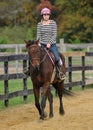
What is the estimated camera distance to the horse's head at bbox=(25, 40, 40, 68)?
10.3 meters

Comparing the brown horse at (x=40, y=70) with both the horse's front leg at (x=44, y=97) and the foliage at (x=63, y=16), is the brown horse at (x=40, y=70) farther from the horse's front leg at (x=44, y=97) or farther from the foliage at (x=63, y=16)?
the foliage at (x=63, y=16)

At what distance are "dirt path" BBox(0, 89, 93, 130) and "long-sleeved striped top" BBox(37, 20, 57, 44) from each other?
1.81 metres

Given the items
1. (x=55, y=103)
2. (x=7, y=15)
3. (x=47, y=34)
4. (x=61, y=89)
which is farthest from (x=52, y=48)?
(x=7, y=15)

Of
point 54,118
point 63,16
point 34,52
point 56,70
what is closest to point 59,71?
point 56,70

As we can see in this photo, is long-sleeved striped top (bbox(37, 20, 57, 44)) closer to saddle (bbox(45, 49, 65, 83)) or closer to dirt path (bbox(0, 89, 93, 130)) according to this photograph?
saddle (bbox(45, 49, 65, 83))

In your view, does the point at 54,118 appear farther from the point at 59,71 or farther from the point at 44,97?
the point at 59,71

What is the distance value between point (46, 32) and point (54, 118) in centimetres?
199

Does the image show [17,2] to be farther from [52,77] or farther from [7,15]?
[52,77]

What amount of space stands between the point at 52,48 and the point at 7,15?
44549 millimetres

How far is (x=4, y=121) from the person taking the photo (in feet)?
35.5

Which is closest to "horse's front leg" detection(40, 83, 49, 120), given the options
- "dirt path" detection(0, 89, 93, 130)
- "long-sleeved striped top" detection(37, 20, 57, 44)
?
"dirt path" detection(0, 89, 93, 130)

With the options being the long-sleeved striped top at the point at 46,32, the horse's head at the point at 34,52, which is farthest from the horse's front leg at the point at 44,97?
the long-sleeved striped top at the point at 46,32

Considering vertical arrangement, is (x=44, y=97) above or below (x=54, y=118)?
above

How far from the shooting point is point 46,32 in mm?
11180
